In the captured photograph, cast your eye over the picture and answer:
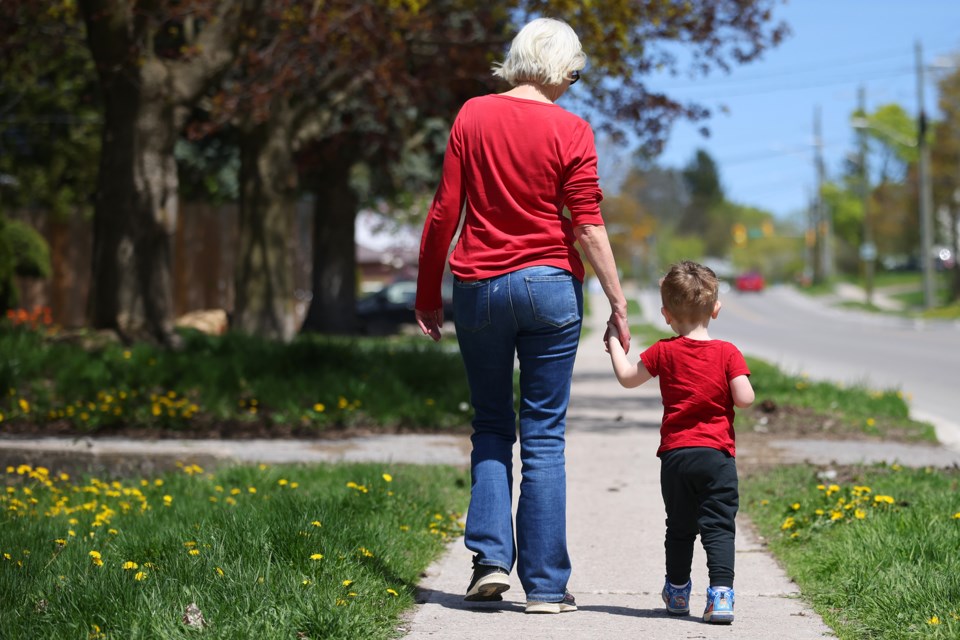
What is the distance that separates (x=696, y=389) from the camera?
4418 millimetres

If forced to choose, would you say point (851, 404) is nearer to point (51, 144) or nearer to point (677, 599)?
point (677, 599)

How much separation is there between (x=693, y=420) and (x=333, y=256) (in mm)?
23149

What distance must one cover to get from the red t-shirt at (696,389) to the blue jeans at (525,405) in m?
0.34

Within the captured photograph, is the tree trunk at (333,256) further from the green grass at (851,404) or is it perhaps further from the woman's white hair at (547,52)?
the woman's white hair at (547,52)

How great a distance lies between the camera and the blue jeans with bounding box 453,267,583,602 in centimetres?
446

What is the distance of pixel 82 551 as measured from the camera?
4.83m

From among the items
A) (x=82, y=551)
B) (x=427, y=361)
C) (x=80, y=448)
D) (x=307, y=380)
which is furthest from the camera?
(x=427, y=361)

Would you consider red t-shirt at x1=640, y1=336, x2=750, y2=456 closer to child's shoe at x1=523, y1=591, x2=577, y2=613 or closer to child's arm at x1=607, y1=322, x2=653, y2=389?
child's arm at x1=607, y1=322, x2=653, y2=389

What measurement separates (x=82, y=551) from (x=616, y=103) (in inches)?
481

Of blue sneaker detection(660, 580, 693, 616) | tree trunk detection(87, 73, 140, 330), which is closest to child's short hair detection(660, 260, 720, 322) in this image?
blue sneaker detection(660, 580, 693, 616)

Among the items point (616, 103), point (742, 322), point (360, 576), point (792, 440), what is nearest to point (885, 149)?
point (742, 322)

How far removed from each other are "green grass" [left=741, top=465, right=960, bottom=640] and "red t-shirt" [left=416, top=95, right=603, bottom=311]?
1.44 meters

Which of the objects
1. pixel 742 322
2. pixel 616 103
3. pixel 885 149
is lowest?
pixel 742 322

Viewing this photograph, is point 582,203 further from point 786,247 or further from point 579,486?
point 786,247
